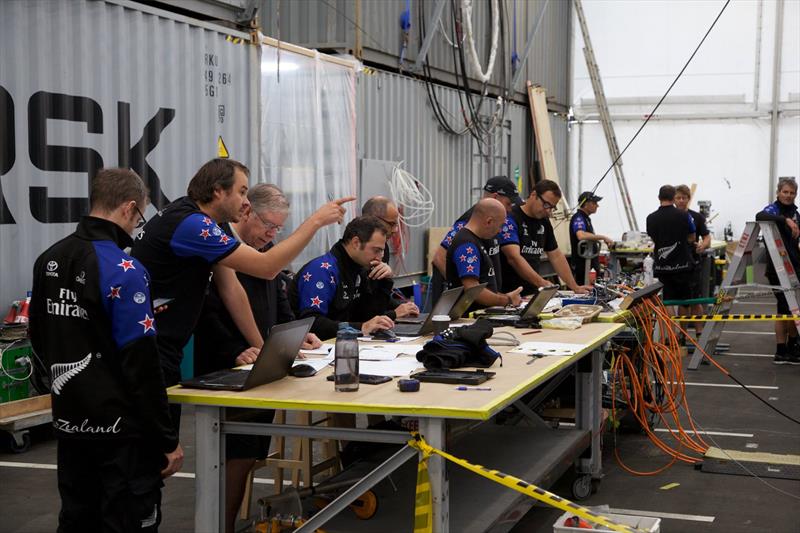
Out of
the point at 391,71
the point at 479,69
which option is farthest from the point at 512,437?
the point at 479,69

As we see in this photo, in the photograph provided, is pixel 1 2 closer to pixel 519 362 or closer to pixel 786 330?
pixel 519 362

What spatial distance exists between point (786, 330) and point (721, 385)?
1.64 metres

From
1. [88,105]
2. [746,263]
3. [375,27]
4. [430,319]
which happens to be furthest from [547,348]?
[375,27]

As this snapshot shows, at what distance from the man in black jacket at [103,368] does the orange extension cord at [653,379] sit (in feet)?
13.0

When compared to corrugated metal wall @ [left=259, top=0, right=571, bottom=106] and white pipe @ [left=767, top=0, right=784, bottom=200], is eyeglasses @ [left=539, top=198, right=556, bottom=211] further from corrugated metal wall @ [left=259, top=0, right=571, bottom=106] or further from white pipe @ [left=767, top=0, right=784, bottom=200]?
white pipe @ [left=767, top=0, right=784, bottom=200]

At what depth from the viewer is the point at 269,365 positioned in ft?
12.2

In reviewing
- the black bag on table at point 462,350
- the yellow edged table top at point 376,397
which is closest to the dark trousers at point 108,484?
the yellow edged table top at point 376,397

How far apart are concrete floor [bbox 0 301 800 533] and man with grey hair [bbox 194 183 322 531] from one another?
617 millimetres

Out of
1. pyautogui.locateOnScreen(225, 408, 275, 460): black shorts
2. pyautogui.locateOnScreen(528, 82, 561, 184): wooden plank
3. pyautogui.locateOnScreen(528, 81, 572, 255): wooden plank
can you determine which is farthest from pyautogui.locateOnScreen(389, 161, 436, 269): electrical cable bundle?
pyautogui.locateOnScreen(225, 408, 275, 460): black shorts

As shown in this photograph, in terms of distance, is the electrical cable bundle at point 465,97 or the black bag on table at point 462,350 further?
the electrical cable bundle at point 465,97

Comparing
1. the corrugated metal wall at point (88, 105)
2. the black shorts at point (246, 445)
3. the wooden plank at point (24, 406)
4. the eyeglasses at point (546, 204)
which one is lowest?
the wooden plank at point (24, 406)

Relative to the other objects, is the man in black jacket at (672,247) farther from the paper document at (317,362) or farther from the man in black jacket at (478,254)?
the paper document at (317,362)

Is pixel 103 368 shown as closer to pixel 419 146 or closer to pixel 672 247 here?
pixel 672 247

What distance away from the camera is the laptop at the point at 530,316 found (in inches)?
231
